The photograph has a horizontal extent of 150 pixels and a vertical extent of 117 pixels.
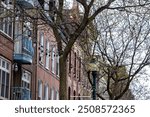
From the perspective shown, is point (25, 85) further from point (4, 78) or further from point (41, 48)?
point (41, 48)

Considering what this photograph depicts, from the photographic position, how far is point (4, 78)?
26172 millimetres

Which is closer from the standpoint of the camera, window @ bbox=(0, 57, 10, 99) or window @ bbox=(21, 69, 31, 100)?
window @ bbox=(0, 57, 10, 99)

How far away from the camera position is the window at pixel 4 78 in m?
25.7

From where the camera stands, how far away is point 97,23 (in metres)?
29.6

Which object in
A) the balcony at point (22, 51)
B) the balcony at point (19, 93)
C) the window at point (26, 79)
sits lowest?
the balcony at point (19, 93)

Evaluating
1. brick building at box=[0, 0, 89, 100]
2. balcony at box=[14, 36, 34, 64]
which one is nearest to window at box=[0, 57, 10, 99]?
brick building at box=[0, 0, 89, 100]

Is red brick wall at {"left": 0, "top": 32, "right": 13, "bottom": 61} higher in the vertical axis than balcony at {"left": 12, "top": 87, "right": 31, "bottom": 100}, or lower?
higher

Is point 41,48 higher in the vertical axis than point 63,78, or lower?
higher

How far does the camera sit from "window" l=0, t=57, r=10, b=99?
84.2 ft

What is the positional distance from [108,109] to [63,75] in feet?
34.5

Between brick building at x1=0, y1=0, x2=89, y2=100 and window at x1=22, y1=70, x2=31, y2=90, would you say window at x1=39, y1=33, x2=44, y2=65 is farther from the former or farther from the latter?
window at x1=22, y1=70, x2=31, y2=90

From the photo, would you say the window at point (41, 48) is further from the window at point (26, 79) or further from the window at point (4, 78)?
the window at point (4, 78)

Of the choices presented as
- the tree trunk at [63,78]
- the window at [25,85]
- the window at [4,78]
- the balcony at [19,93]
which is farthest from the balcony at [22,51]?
the tree trunk at [63,78]

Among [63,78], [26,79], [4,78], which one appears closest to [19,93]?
[4,78]
